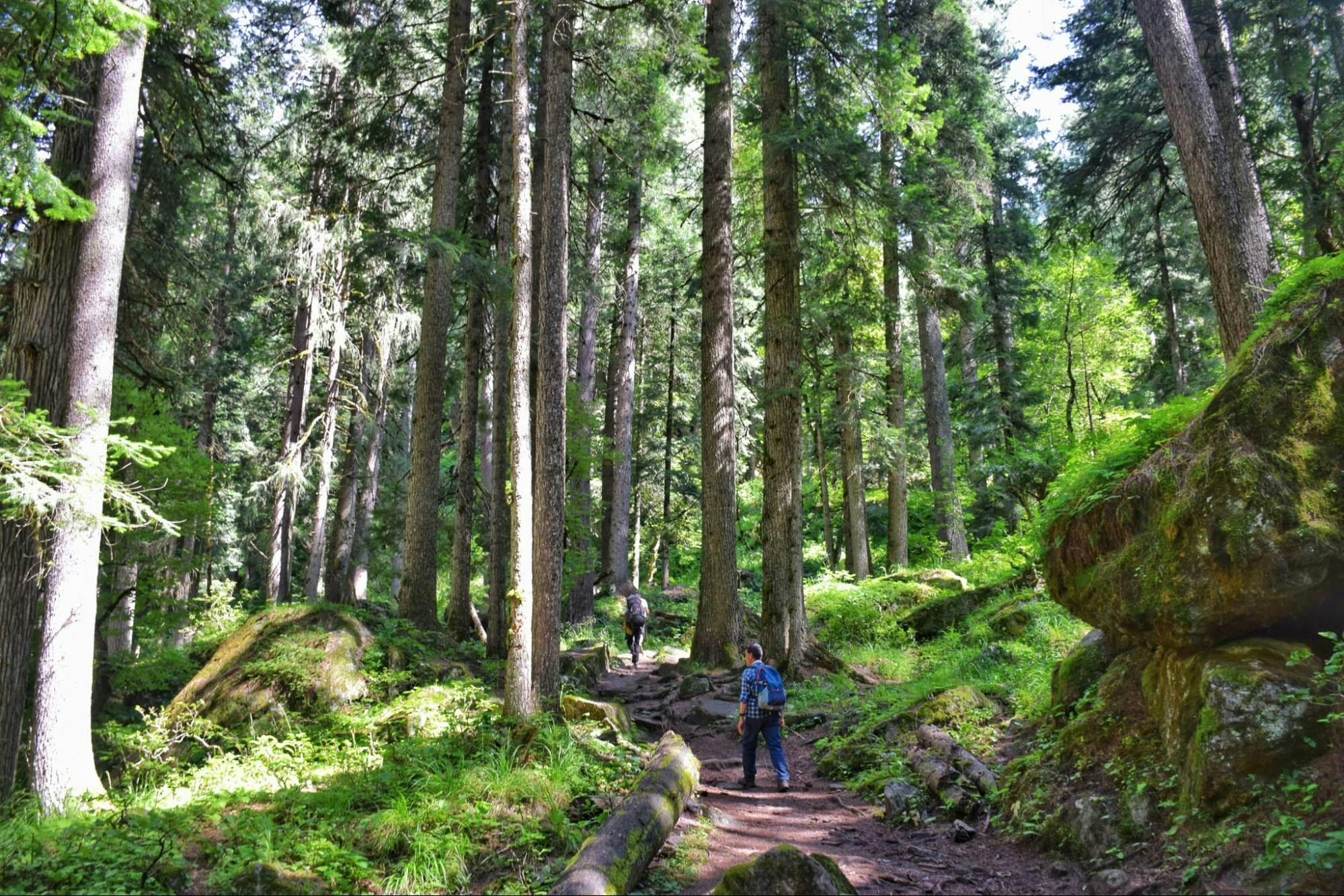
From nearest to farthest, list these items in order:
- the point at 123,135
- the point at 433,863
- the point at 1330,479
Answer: the point at 1330,479
the point at 433,863
the point at 123,135

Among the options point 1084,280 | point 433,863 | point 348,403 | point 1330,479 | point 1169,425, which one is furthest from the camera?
point 1084,280

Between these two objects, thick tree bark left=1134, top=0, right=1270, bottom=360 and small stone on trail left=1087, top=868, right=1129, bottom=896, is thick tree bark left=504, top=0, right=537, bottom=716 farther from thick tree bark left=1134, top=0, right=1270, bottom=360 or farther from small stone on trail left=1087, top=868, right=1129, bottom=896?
thick tree bark left=1134, top=0, right=1270, bottom=360

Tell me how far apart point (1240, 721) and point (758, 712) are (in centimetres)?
469

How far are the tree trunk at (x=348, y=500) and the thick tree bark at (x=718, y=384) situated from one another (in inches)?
377

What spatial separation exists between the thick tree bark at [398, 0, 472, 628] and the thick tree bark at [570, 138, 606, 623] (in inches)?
137

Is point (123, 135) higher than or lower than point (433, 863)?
higher

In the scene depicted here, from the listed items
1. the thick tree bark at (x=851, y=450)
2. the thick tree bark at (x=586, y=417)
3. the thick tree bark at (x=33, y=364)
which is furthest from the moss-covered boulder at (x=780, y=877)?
the thick tree bark at (x=586, y=417)

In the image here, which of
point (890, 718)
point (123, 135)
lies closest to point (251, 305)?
point (123, 135)

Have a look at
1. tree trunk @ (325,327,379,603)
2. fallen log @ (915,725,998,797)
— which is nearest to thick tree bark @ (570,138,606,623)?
tree trunk @ (325,327,379,603)

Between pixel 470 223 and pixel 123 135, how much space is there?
925cm

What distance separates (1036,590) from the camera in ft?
42.9

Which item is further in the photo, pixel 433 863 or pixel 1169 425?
pixel 1169 425

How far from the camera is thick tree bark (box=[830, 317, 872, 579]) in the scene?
54.6ft

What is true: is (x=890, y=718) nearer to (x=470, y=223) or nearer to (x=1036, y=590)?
(x=1036, y=590)
